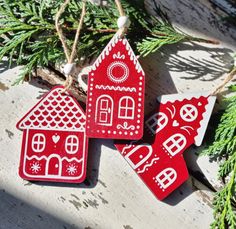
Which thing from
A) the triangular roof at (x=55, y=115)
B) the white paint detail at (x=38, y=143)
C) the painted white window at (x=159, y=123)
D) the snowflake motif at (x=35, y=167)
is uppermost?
the painted white window at (x=159, y=123)

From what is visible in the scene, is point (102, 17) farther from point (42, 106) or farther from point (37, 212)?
point (37, 212)

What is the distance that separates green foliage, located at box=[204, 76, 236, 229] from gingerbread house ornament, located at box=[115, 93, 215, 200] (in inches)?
1.7

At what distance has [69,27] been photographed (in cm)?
134

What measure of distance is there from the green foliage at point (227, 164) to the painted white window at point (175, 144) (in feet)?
0.21

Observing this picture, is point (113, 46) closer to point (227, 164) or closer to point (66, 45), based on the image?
point (66, 45)

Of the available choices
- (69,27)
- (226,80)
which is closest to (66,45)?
(69,27)

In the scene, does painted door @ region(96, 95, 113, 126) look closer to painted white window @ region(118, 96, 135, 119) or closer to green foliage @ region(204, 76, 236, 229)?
painted white window @ region(118, 96, 135, 119)

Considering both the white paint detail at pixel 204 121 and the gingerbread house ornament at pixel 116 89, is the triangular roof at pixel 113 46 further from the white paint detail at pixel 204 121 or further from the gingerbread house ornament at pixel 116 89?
the white paint detail at pixel 204 121

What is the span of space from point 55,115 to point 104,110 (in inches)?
5.1

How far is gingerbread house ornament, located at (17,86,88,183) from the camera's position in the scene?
1.29m

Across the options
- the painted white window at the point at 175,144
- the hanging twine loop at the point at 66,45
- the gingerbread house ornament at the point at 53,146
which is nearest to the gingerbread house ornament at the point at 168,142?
the painted white window at the point at 175,144

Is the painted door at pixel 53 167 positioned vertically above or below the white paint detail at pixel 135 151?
below

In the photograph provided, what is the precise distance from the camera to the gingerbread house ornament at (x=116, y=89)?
4.19 ft

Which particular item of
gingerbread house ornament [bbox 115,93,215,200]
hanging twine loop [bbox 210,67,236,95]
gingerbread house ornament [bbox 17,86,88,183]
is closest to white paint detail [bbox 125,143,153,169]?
gingerbread house ornament [bbox 115,93,215,200]
